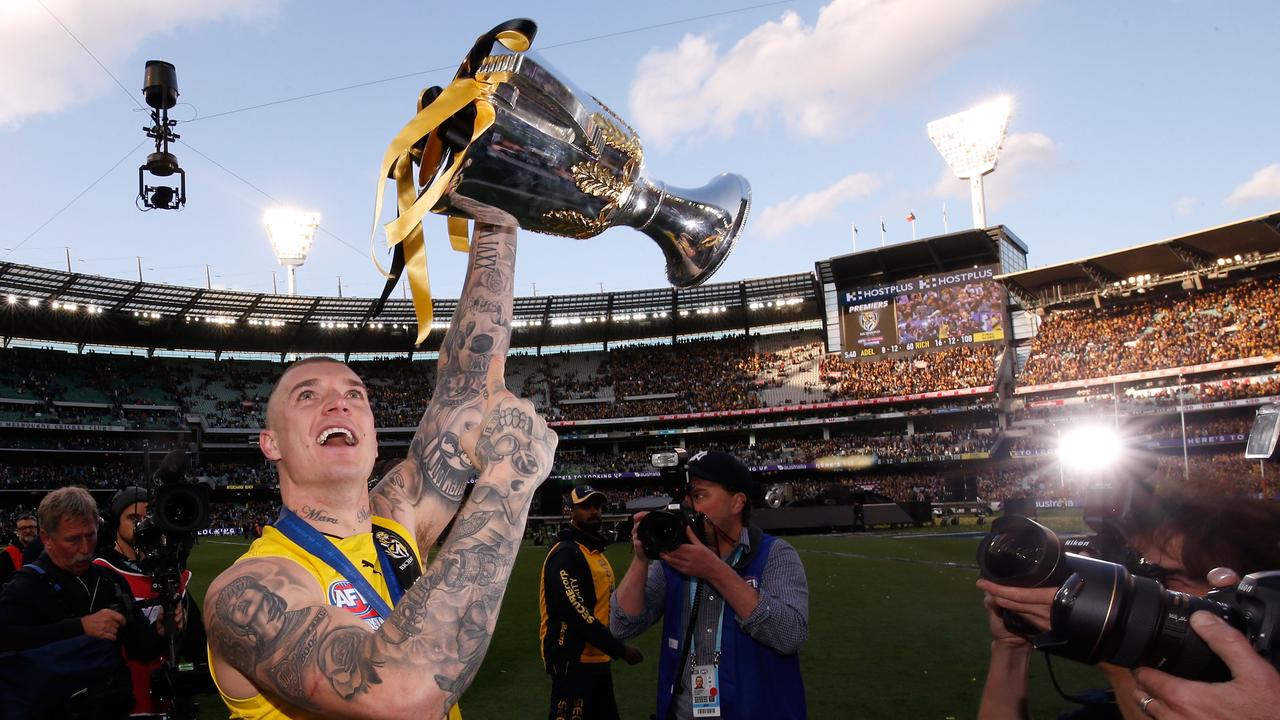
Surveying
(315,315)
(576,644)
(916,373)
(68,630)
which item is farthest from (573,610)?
(315,315)

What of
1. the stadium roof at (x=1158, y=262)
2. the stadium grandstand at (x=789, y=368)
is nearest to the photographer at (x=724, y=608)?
the stadium grandstand at (x=789, y=368)

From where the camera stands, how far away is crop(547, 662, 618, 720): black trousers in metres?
5.25

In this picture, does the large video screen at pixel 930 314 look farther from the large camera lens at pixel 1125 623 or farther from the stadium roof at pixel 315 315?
the large camera lens at pixel 1125 623

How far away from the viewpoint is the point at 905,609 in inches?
462

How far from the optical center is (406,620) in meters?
1.42

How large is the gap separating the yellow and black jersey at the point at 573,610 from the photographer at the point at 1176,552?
3223 millimetres

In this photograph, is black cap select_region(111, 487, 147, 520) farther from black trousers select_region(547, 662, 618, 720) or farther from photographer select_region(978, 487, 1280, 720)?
photographer select_region(978, 487, 1280, 720)

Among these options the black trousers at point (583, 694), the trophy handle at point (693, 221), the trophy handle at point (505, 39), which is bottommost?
the black trousers at point (583, 694)

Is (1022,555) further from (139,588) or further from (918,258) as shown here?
(918,258)

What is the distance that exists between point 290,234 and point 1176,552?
176 ft

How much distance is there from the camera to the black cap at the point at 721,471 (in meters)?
3.67

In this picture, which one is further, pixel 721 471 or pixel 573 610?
pixel 573 610

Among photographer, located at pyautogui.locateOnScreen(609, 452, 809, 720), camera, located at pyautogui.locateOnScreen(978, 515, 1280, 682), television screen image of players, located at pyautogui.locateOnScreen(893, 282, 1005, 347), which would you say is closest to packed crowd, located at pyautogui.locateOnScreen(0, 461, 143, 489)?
television screen image of players, located at pyautogui.locateOnScreen(893, 282, 1005, 347)

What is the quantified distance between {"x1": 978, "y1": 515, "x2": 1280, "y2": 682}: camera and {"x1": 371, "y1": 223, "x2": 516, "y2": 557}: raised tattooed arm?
137 cm
